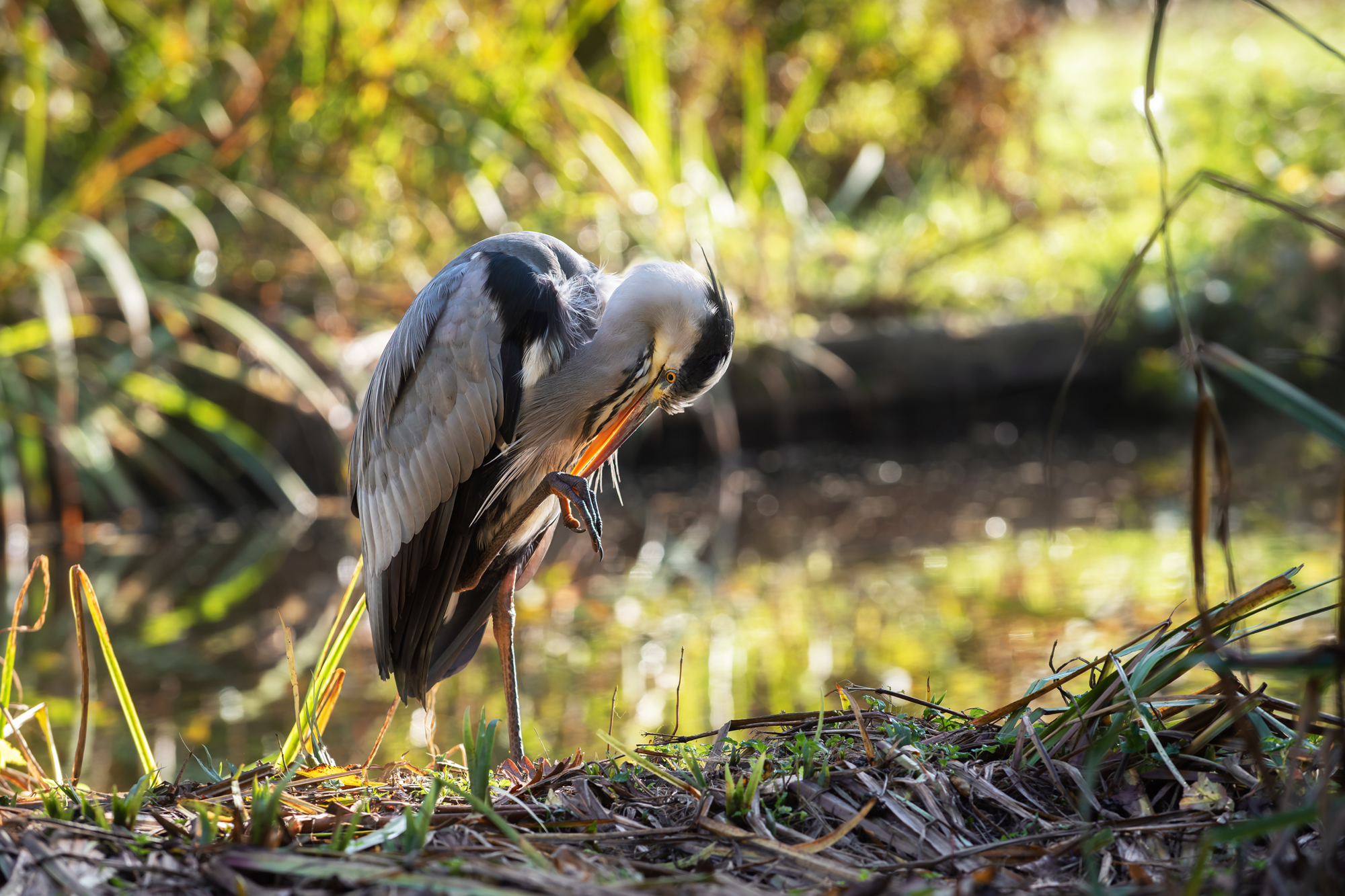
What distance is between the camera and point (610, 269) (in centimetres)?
700

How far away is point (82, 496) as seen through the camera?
6406 millimetres

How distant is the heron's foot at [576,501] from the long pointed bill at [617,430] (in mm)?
184

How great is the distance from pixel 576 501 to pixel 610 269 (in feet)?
15.0

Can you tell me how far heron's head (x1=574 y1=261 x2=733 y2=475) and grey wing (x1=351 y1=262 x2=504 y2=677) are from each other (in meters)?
0.24

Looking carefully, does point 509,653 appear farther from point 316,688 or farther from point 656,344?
point 656,344

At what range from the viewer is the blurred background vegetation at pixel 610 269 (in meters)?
4.16

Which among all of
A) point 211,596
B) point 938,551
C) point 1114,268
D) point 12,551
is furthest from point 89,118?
point 1114,268

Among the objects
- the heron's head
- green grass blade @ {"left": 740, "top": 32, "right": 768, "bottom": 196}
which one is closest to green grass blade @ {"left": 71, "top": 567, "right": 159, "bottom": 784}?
the heron's head

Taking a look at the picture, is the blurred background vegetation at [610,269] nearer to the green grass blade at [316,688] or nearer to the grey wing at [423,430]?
the grey wing at [423,430]

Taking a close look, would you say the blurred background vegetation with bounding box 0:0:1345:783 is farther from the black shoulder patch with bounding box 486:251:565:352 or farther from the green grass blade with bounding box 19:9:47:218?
the black shoulder patch with bounding box 486:251:565:352

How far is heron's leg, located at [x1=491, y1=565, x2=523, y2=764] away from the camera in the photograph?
262 cm

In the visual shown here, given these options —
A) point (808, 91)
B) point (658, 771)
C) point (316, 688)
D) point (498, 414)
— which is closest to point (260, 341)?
point (498, 414)

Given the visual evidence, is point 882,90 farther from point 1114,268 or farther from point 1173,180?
point 1114,268

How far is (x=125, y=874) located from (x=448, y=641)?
54.5 inches
